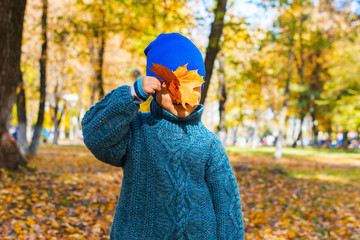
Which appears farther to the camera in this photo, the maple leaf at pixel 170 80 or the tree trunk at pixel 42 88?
the tree trunk at pixel 42 88

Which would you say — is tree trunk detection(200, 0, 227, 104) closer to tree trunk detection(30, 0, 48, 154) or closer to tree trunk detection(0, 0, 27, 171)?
tree trunk detection(0, 0, 27, 171)

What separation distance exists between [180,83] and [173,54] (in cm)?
18

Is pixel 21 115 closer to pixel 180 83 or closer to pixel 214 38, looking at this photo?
pixel 214 38

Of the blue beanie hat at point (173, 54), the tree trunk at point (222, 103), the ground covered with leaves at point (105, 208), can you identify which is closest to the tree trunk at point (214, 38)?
the ground covered with leaves at point (105, 208)

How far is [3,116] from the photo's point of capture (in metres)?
A: 7.14

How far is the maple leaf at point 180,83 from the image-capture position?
166 cm

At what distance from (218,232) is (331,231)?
16.0 ft

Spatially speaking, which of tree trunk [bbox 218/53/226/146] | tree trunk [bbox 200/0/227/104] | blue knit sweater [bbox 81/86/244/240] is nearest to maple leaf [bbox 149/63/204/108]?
blue knit sweater [bbox 81/86/244/240]

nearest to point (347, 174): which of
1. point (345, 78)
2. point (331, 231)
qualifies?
point (331, 231)

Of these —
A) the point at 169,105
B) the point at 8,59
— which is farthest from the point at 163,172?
the point at 8,59

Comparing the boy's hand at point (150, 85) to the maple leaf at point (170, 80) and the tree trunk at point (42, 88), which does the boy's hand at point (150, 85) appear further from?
the tree trunk at point (42, 88)

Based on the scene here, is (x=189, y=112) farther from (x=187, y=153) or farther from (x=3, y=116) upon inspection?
(x=3, y=116)

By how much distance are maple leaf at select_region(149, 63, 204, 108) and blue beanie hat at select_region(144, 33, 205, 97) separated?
0.08 m

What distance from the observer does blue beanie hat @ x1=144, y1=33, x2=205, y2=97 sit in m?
1.76
